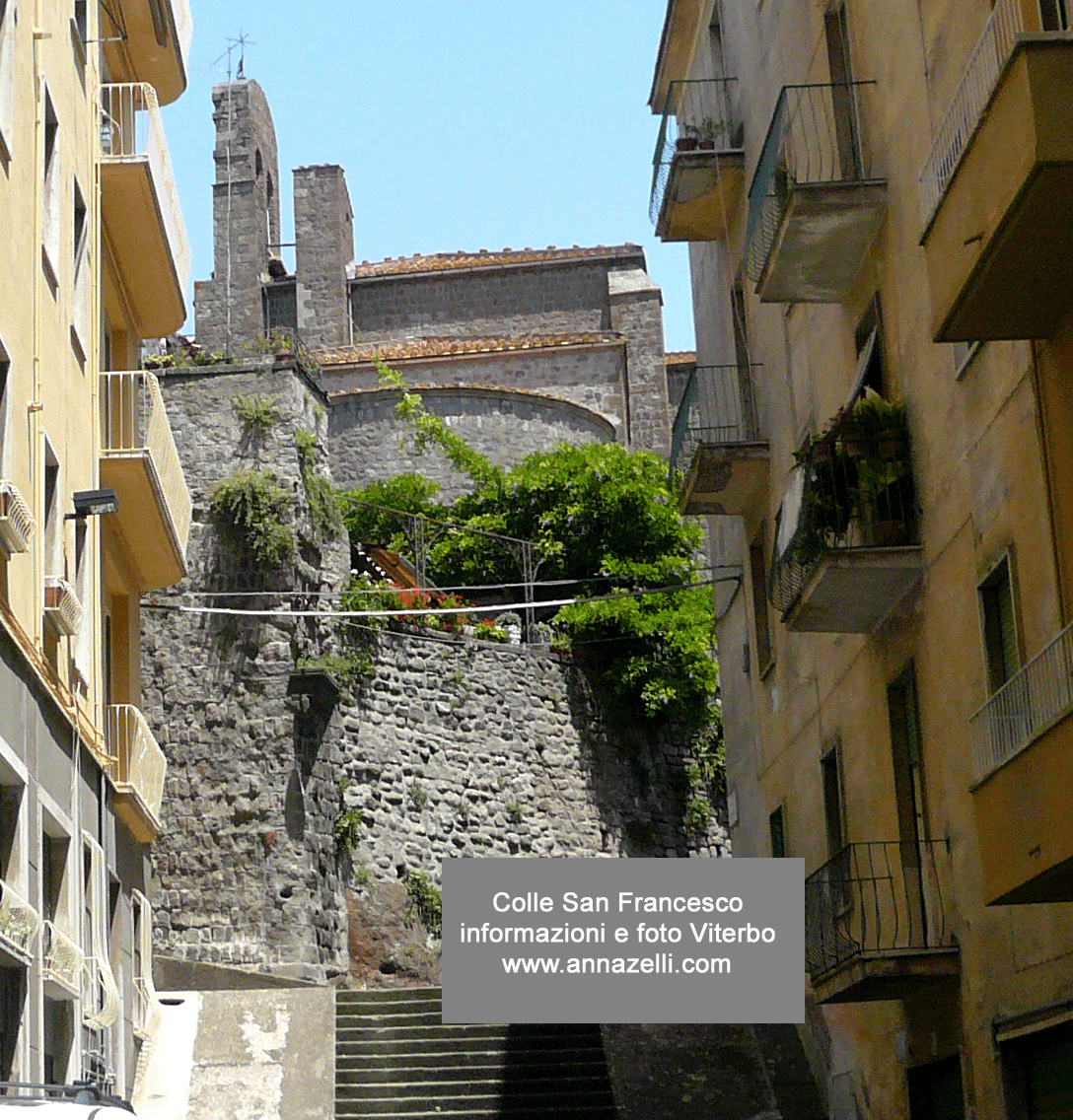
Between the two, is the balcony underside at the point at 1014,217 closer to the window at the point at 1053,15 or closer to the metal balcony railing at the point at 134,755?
the window at the point at 1053,15

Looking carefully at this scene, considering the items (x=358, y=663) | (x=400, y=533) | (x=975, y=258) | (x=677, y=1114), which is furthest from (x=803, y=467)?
(x=400, y=533)

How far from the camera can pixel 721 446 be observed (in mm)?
17172

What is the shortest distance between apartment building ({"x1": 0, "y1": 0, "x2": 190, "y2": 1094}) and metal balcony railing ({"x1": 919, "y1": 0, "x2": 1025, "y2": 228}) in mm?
5394

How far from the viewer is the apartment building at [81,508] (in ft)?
38.3

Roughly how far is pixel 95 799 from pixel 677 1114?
17.0ft

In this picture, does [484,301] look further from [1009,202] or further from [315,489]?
[1009,202]

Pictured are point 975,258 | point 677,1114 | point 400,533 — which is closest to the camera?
point 975,258

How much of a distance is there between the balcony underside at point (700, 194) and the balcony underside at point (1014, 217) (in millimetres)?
8493

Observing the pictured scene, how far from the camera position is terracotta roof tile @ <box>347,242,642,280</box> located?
4550 cm

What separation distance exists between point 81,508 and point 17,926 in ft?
11.9

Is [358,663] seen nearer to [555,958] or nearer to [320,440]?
[320,440]

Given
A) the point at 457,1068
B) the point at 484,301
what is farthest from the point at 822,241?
the point at 484,301

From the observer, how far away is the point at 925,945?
12500 millimetres

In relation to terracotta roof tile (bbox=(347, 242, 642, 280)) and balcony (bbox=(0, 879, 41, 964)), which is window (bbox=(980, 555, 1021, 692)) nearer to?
balcony (bbox=(0, 879, 41, 964))
